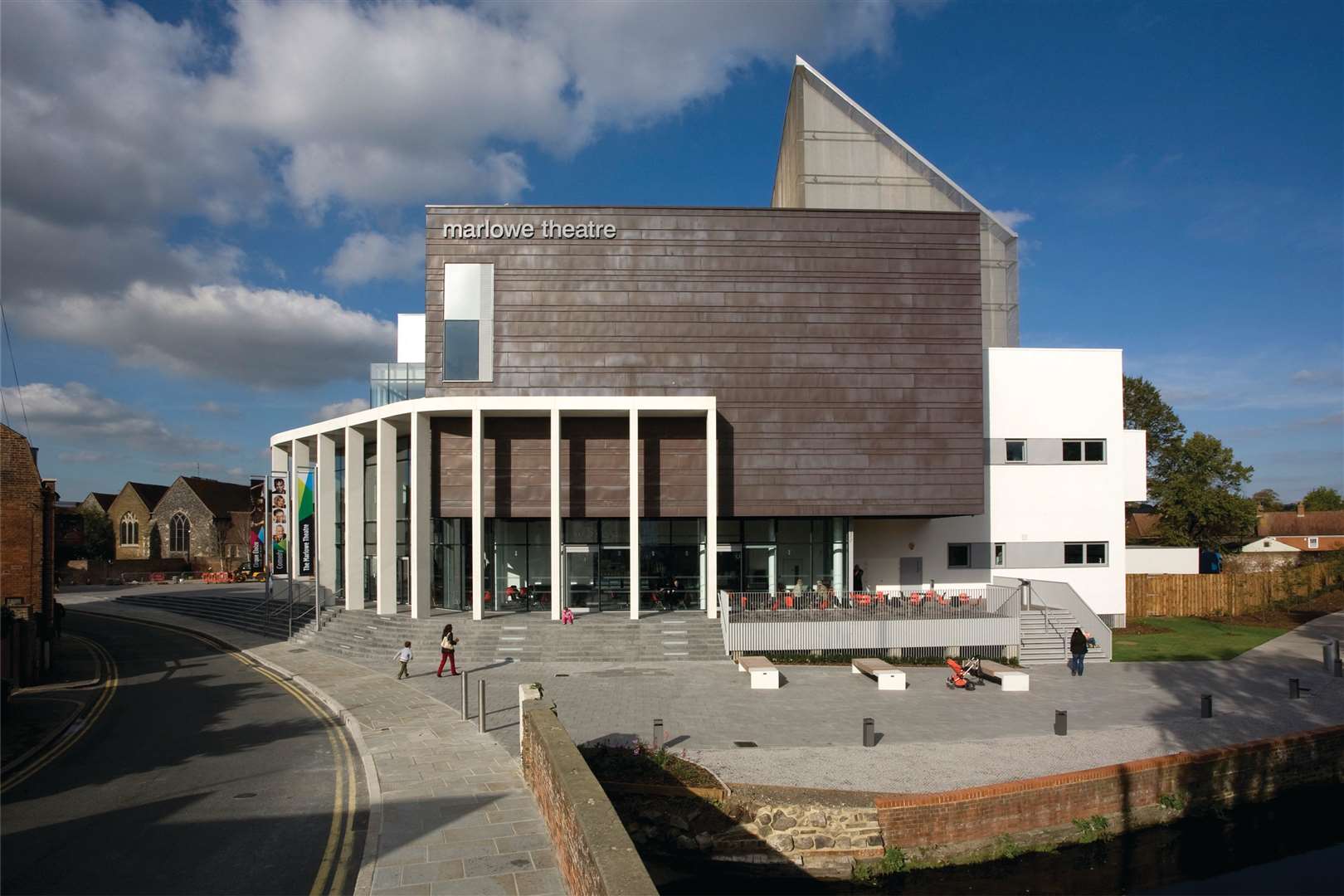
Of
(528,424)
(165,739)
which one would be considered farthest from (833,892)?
(528,424)

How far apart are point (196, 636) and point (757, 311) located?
26063mm

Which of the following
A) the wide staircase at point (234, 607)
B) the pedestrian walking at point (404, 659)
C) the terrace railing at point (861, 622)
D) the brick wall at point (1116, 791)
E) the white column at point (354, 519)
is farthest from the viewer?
the wide staircase at point (234, 607)

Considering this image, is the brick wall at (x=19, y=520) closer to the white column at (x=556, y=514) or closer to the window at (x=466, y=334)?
the window at (x=466, y=334)

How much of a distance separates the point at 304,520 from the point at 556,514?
46.5 feet

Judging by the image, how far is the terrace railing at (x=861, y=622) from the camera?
25891 mm

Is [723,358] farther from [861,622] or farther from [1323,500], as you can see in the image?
[1323,500]

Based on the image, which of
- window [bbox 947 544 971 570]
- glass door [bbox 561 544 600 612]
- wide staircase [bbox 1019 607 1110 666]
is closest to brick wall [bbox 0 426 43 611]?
glass door [bbox 561 544 600 612]

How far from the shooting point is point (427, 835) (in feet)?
37.0

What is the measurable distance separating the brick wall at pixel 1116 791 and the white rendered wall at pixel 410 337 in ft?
95.3

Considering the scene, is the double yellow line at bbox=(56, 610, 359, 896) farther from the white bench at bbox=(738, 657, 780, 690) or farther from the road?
the white bench at bbox=(738, 657, 780, 690)

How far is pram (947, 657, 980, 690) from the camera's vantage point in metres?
22.3

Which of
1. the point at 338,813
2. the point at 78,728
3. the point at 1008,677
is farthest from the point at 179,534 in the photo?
the point at 1008,677

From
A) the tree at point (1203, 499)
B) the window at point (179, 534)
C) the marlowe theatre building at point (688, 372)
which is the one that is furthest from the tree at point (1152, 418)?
the window at point (179, 534)

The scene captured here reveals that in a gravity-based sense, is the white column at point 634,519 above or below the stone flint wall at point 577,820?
above
